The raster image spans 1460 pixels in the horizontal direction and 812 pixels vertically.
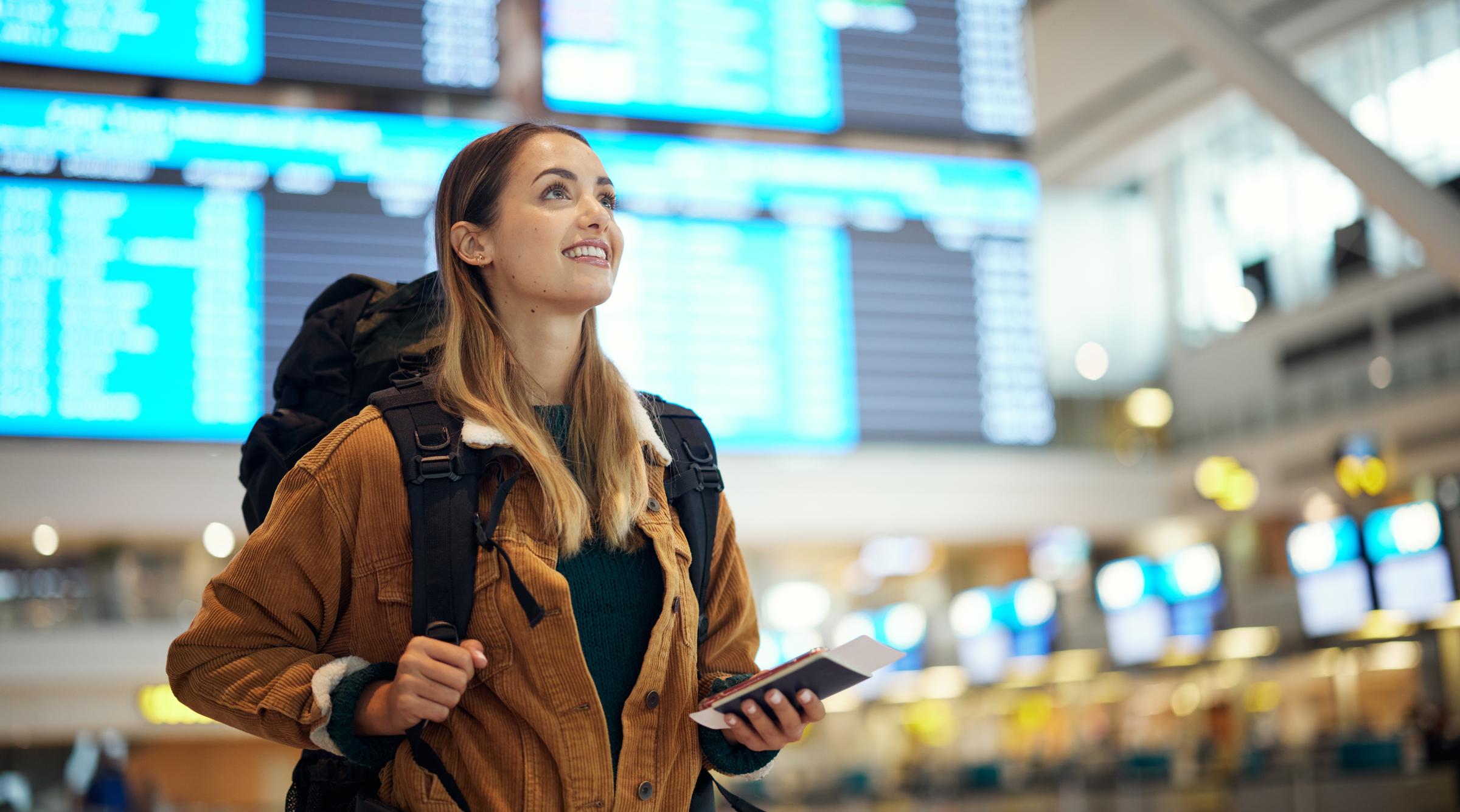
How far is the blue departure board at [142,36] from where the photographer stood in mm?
5535

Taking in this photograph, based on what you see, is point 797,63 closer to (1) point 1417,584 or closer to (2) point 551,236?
(2) point 551,236

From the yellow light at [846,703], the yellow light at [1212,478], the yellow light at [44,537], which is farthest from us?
the yellow light at [846,703]

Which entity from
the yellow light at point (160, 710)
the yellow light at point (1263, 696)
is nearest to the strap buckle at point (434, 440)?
the yellow light at point (160, 710)

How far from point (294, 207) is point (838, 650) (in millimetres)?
5127

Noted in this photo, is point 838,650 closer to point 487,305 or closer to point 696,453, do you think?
point 696,453

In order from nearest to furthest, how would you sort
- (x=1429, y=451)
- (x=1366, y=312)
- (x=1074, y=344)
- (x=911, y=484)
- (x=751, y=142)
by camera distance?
(x=751, y=142)
(x=911, y=484)
(x=1429, y=451)
(x=1366, y=312)
(x=1074, y=344)

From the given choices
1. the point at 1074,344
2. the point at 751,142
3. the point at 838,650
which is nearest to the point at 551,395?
the point at 838,650

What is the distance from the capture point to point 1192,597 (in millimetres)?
16625

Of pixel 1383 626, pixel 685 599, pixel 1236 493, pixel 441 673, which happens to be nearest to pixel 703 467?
pixel 685 599

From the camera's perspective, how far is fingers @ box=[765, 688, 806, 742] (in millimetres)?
1732

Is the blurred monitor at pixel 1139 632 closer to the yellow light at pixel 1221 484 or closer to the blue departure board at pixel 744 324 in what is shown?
the yellow light at pixel 1221 484

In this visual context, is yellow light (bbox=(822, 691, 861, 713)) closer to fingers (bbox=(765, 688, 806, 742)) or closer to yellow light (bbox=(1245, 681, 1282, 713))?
yellow light (bbox=(1245, 681, 1282, 713))

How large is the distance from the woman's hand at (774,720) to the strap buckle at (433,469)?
0.49 meters

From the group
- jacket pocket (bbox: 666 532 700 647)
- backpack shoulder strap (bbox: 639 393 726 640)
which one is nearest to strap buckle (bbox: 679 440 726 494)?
backpack shoulder strap (bbox: 639 393 726 640)
